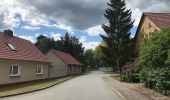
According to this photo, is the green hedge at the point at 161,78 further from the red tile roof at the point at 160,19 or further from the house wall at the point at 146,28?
the house wall at the point at 146,28

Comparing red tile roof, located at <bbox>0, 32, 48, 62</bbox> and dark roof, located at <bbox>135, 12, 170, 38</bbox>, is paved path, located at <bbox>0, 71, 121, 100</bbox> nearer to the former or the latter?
red tile roof, located at <bbox>0, 32, 48, 62</bbox>

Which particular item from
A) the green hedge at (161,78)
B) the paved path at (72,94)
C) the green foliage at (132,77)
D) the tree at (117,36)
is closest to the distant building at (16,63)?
the paved path at (72,94)

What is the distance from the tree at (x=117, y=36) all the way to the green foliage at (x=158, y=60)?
113 ft

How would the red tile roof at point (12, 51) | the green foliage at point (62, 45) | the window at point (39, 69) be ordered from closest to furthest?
the red tile roof at point (12, 51) → the window at point (39, 69) → the green foliage at point (62, 45)

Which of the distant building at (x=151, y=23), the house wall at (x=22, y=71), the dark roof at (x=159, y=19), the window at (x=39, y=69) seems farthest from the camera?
the window at (x=39, y=69)

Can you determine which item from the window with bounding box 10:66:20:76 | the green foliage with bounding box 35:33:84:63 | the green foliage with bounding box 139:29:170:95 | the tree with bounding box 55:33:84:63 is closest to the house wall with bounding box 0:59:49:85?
the window with bounding box 10:66:20:76

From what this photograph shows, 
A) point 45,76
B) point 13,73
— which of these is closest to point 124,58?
point 45,76

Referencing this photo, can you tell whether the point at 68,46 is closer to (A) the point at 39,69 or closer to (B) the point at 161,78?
(A) the point at 39,69

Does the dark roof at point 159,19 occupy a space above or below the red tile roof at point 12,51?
above

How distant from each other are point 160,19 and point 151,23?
1.21 meters

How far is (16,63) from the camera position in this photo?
30.5 meters

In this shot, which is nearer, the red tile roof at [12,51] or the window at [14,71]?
the red tile roof at [12,51]

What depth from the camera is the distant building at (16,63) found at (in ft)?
91.7

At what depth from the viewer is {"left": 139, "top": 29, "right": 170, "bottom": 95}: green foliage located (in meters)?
18.5
